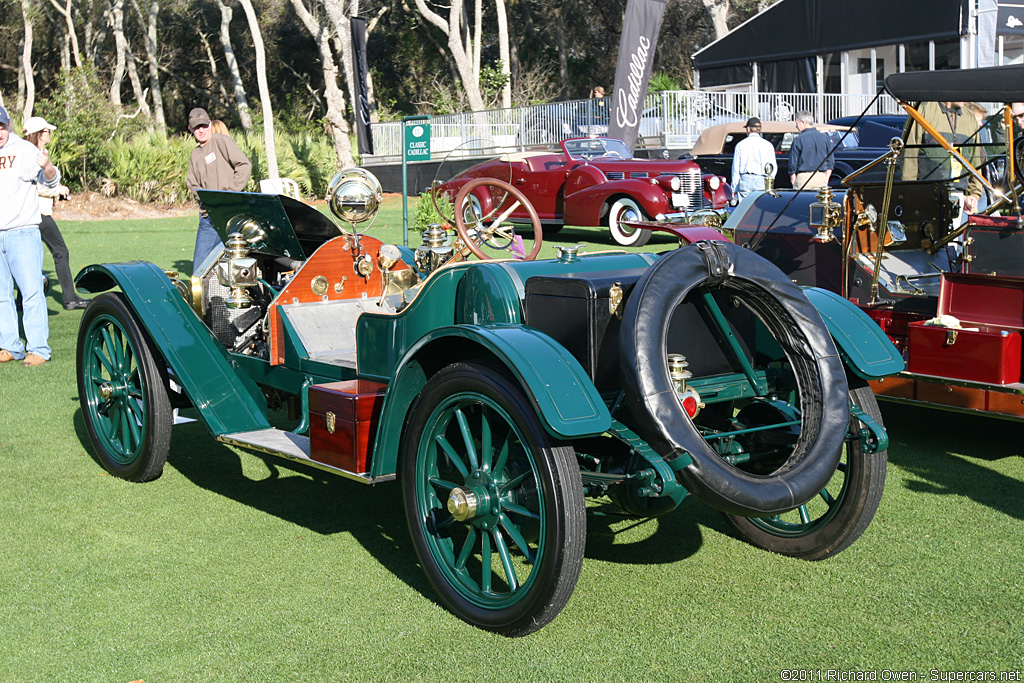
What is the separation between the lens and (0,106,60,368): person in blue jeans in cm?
718

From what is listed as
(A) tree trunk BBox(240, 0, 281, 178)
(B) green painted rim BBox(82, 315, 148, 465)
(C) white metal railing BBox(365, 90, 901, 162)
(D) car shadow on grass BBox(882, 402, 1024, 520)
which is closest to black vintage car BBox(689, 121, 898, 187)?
(C) white metal railing BBox(365, 90, 901, 162)

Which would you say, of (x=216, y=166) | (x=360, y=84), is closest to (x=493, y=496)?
(x=216, y=166)

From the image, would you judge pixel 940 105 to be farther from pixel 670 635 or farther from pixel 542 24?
pixel 542 24

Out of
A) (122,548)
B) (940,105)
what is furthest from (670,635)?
(940,105)

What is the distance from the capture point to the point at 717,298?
371 centimetres

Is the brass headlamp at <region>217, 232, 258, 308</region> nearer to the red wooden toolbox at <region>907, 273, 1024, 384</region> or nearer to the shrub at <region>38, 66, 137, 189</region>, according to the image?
the red wooden toolbox at <region>907, 273, 1024, 384</region>

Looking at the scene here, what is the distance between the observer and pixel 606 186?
1548 centimetres

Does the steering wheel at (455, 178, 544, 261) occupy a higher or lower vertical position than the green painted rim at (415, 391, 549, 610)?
higher

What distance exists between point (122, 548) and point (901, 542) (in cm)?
309

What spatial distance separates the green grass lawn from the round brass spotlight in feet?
4.21

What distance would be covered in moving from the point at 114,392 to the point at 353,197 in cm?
153

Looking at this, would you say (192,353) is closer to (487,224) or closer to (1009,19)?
(487,224)

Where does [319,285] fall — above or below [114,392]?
above

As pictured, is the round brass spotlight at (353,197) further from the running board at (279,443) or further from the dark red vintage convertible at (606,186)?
the dark red vintage convertible at (606,186)
